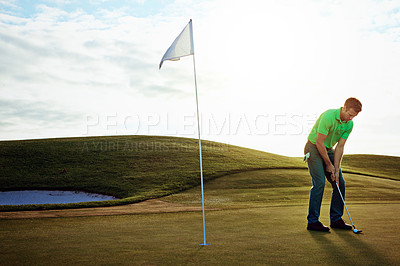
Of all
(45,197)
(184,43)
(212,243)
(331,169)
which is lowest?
(45,197)

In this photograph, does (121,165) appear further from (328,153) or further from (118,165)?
(328,153)

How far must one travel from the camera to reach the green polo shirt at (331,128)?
7672 mm

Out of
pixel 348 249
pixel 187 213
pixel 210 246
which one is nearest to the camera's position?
pixel 348 249

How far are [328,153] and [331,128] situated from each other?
702mm

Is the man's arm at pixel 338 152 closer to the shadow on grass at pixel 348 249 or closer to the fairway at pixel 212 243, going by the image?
the fairway at pixel 212 243

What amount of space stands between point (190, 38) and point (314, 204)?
4437 millimetres

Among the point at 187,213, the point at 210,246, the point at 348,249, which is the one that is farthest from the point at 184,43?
the point at 187,213

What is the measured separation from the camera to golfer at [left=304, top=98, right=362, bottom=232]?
25.0ft

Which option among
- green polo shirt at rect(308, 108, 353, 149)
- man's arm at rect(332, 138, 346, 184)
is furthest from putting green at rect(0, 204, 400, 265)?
green polo shirt at rect(308, 108, 353, 149)

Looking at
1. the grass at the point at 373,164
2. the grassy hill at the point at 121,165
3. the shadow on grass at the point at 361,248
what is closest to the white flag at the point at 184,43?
the shadow on grass at the point at 361,248

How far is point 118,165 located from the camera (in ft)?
105

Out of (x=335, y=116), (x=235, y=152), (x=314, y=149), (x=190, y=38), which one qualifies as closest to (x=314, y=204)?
(x=314, y=149)

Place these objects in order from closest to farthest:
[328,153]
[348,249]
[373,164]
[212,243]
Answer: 1. [348,249]
2. [212,243]
3. [328,153]
4. [373,164]

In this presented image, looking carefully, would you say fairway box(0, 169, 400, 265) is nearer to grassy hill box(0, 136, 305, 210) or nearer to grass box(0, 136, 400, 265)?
grass box(0, 136, 400, 265)
